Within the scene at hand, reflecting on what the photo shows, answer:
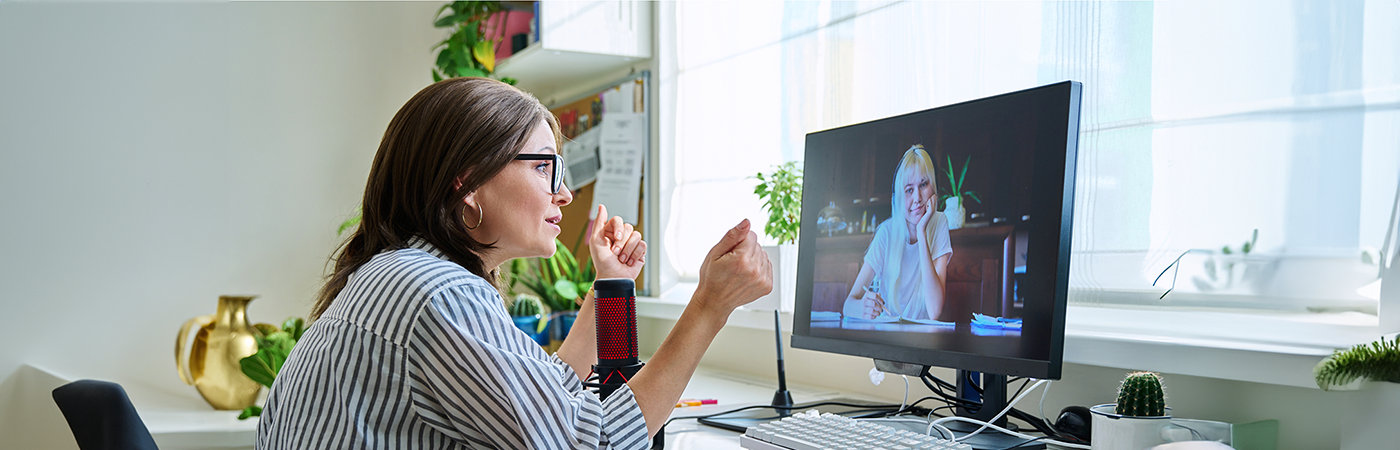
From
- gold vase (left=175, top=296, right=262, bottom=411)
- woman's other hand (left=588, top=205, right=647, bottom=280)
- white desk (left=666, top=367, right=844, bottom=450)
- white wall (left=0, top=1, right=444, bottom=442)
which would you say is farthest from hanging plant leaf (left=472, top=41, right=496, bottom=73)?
woman's other hand (left=588, top=205, right=647, bottom=280)

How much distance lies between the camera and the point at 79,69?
262cm

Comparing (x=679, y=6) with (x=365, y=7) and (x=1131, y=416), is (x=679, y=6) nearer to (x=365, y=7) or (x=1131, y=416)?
(x=365, y=7)

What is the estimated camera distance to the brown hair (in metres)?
1.01

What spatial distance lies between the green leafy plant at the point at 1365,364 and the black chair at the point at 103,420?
4.16 feet

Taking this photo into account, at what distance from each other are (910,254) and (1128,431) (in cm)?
38

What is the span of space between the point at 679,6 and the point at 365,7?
3.96ft

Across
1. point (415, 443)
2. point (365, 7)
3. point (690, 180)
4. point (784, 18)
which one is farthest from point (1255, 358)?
point (365, 7)

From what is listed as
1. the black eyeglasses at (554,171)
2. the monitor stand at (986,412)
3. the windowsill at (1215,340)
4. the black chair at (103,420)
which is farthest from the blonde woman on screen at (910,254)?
the black chair at (103,420)

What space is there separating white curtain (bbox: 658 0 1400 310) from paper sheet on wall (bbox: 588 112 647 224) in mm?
832

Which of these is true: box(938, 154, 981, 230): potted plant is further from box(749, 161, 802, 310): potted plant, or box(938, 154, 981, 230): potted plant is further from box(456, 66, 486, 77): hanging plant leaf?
box(456, 66, 486, 77): hanging plant leaf

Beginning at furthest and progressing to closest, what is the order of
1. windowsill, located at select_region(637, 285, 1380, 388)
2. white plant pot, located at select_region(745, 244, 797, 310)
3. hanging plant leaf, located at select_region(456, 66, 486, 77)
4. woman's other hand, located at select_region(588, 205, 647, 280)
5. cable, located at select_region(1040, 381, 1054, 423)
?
hanging plant leaf, located at select_region(456, 66, 486, 77) → white plant pot, located at select_region(745, 244, 797, 310) → woman's other hand, located at select_region(588, 205, 647, 280) → cable, located at select_region(1040, 381, 1054, 423) → windowsill, located at select_region(637, 285, 1380, 388)

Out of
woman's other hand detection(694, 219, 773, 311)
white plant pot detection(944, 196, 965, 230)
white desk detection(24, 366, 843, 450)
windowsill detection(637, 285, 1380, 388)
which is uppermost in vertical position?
white plant pot detection(944, 196, 965, 230)

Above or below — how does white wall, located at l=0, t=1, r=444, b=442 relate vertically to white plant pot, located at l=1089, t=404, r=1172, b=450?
above

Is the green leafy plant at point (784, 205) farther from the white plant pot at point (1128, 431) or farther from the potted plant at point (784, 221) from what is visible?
the white plant pot at point (1128, 431)
